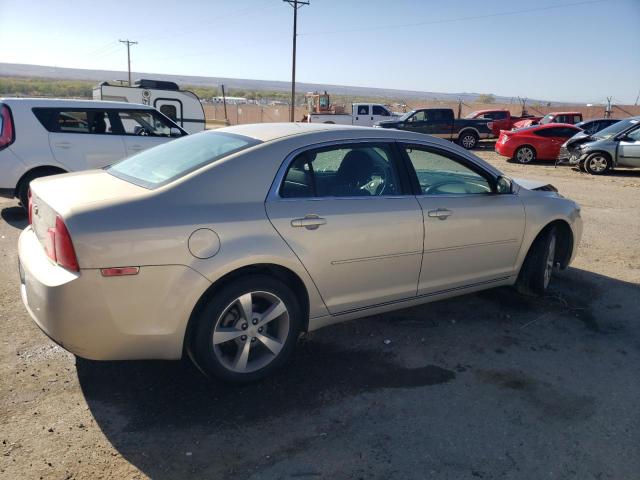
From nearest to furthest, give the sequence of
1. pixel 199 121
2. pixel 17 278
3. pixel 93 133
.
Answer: pixel 17 278, pixel 93 133, pixel 199 121

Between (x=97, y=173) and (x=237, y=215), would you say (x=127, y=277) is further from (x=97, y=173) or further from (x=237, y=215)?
(x=97, y=173)

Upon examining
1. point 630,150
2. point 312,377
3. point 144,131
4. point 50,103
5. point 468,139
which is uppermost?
point 50,103

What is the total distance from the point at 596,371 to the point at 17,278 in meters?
5.17

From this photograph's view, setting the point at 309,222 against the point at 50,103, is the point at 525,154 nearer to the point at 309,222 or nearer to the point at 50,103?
the point at 50,103

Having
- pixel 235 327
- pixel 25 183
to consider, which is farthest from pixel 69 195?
pixel 25 183

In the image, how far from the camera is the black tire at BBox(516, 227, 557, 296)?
4605 mm

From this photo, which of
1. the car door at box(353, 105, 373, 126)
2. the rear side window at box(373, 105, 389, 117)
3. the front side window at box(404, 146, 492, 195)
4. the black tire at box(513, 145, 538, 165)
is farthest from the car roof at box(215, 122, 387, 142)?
the rear side window at box(373, 105, 389, 117)

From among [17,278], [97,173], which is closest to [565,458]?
[97,173]

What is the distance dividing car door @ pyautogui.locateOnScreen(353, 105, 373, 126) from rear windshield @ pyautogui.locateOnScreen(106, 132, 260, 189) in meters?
24.9

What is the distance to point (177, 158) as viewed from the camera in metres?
3.42

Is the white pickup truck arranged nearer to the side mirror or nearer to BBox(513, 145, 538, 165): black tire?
BBox(513, 145, 538, 165): black tire

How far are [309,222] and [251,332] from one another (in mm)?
784

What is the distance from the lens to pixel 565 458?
2.60 m

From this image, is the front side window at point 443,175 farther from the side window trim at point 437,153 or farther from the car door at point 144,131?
the car door at point 144,131
